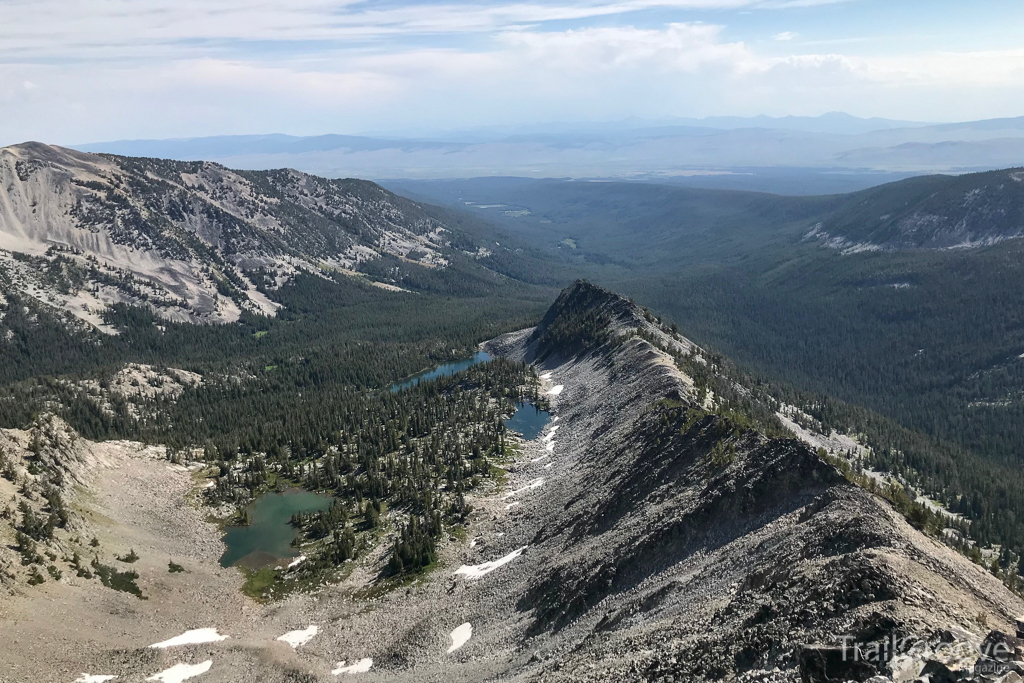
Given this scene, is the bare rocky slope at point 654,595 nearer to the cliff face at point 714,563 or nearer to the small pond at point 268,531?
the cliff face at point 714,563

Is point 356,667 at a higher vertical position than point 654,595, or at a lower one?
lower

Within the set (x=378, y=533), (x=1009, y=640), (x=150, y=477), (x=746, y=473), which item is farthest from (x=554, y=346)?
(x=1009, y=640)

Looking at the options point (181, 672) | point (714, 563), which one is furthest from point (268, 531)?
point (714, 563)

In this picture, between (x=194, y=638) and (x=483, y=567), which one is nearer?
(x=194, y=638)

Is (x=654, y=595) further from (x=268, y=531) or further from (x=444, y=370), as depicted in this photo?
(x=444, y=370)

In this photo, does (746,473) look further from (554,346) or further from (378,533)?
(554,346)

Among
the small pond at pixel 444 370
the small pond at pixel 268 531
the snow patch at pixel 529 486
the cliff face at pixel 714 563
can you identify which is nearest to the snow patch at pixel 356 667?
the cliff face at pixel 714 563
